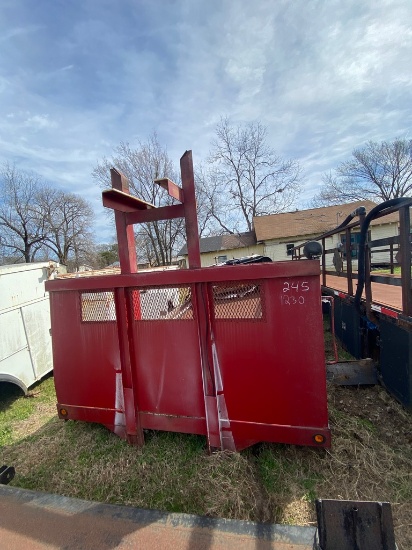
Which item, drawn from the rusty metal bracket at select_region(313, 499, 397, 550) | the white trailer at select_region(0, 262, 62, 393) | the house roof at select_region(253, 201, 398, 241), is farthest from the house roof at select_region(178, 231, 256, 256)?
the rusty metal bracket at select_region(313, 499, 397, 550)

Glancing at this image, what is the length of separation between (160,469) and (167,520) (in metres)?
0.77

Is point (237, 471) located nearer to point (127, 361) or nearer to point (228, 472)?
point (228, 472)

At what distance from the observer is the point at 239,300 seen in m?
2.31

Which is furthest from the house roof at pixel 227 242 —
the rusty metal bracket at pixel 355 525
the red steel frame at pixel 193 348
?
the rusty metal bracket at pixel 355 525

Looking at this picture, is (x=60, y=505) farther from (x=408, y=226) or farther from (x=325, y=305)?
(x=325, y=305)

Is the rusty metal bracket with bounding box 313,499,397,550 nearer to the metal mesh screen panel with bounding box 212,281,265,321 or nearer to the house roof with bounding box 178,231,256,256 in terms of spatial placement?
the metal mesh screen panel with bounding box 212,281,265,321

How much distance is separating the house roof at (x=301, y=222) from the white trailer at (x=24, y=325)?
2420 cm

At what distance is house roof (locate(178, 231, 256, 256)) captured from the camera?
3063cm

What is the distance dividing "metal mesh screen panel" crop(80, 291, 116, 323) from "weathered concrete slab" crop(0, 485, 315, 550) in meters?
1.36

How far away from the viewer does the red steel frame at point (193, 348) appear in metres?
2.18

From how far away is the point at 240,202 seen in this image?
32625 millimetres

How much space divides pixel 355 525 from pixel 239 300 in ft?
4.78

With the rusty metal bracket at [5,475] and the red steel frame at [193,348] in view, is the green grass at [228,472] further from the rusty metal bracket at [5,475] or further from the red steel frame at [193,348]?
the rusty metal bracket at [5,475]

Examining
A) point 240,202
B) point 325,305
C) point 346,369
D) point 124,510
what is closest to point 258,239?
point 240,202
